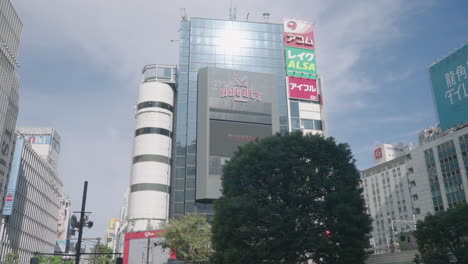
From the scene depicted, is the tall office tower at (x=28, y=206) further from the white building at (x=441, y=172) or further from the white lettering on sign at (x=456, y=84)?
the white lettering on sign at (x=456, y=84)

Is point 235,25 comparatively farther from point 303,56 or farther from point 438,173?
point 438,173

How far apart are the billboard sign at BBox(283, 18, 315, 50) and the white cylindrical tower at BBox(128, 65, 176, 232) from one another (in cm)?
2505

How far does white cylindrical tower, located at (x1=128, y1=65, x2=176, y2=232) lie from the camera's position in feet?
236

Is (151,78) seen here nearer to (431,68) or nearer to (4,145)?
(4,145)

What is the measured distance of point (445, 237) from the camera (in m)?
29.2

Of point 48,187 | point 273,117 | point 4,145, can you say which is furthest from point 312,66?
point 48,187

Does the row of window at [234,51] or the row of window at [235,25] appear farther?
the row of window at [235,25]

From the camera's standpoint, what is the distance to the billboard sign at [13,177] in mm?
86750

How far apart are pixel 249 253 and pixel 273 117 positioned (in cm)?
4765

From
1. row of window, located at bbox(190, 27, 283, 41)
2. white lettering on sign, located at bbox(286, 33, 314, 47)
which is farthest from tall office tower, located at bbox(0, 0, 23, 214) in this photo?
white lettering on sign, located at bbox(286, 33, 314, 47)

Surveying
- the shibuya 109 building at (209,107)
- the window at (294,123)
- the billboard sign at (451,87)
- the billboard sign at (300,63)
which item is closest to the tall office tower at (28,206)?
the shibuya 109 building at (209,107)

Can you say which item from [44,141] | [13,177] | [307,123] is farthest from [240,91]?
[44,141]

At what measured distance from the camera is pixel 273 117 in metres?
74.7

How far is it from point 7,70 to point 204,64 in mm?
33926
